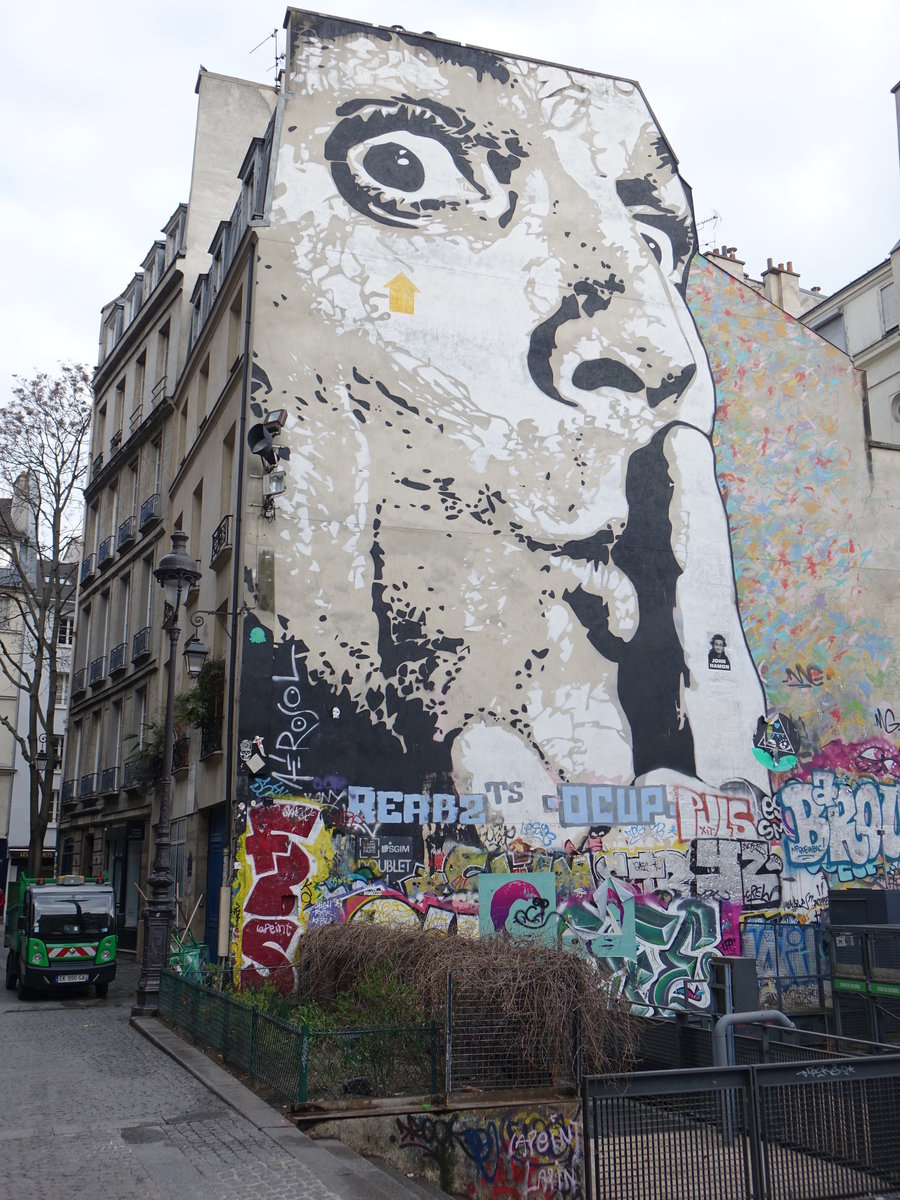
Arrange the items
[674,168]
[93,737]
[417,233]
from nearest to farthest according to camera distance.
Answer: [417,233]
[674,168]
[93,737]

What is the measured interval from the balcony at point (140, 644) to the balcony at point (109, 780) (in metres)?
2.93

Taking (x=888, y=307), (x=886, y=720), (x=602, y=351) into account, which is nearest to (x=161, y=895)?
(x=602, y=351)

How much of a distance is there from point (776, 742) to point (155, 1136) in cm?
1306

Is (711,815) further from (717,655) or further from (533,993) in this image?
(533,993)

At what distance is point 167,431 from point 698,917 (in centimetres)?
1603

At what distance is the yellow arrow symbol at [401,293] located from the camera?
725 inches

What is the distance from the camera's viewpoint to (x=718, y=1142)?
7613mm

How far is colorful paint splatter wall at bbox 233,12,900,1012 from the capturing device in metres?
16.5

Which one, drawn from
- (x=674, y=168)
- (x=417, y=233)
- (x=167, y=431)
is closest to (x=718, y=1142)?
(x=417, y=233)

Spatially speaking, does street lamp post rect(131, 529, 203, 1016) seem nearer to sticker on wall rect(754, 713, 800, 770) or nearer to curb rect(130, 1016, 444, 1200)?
curb rect(130, 1016, 444, 1200)

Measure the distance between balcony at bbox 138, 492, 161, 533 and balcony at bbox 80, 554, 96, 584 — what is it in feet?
18.5

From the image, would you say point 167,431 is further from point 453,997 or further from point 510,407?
point 453,997

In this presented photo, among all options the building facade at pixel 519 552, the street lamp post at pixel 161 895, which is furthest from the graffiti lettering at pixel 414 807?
the street lamp post at pixel 161 895

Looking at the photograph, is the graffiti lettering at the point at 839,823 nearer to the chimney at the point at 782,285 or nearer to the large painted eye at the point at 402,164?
the large painted eye at the point at 402,164
